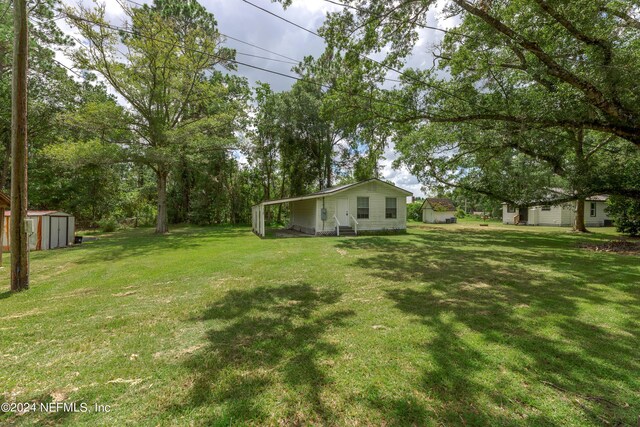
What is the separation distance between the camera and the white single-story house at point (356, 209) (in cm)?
1633

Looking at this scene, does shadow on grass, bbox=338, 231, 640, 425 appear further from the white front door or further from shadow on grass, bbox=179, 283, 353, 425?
the white front door

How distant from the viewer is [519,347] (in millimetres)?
3070

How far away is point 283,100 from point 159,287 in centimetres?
2240

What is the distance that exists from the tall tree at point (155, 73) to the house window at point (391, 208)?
12.6 metres

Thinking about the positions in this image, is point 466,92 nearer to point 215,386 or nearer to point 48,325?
point 215,386

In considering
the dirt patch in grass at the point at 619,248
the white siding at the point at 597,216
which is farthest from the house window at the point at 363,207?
the white siding at the point at 597,216

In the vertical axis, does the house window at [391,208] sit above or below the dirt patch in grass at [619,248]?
above

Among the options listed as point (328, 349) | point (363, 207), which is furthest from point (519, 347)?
point (363, 207)

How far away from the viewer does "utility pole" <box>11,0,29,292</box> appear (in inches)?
211

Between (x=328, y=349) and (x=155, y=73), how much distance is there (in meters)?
19.9

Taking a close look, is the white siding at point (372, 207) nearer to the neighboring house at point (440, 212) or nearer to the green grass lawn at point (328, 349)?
the green grass lawn at point (328, 349)

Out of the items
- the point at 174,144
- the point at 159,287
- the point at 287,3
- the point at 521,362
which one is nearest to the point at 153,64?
the point at 174,144

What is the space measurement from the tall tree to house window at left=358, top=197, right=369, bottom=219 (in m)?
11.0

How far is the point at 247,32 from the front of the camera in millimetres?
9656
